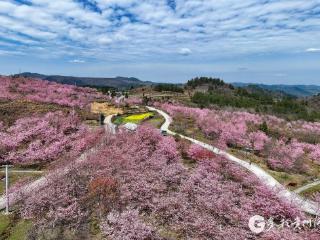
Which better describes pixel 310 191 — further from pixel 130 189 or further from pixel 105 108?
pixel 105 108

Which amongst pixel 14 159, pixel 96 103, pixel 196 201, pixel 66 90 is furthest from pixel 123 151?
pixel 66 90

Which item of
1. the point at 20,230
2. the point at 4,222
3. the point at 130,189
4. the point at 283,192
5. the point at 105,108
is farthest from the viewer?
the point at 105,108

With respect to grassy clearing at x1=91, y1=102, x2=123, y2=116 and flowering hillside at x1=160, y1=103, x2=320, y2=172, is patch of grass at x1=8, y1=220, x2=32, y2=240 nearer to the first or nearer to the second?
flowering hillside at x1=160, y1=103, x2=320, y2=172

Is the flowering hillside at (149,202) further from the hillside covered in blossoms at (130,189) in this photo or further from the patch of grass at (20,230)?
the patch of grass at (20,230)

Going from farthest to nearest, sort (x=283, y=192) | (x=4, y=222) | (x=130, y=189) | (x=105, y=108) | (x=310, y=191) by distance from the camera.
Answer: (x=105, y=108)
(x=310, y=191)
(x=283, y=192)
(x=130, y=189)
(x=4, y=222)

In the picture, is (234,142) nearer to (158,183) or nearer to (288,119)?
(158,183)

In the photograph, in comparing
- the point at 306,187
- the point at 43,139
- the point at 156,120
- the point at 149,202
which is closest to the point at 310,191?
the point at 306,187

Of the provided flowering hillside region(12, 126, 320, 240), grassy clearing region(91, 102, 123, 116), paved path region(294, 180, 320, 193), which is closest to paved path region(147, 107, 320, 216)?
flowering hillside region(12, 126, 320, 240)
